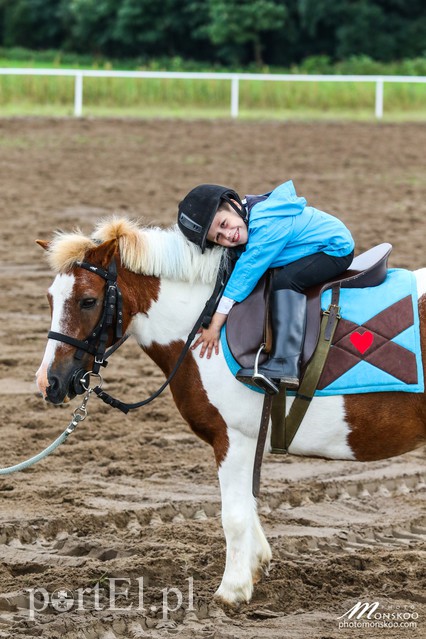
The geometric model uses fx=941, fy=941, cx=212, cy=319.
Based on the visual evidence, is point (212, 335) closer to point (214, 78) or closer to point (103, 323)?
point (103, 323)

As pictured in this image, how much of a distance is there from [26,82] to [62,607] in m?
19.7

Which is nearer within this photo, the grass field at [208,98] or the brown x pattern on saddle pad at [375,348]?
the brown x pattern on saddle pad at [375,348]

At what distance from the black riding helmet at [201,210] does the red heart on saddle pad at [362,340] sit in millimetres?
728

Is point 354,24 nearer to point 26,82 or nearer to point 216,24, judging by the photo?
point 216,24

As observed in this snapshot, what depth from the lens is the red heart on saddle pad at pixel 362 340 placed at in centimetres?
413

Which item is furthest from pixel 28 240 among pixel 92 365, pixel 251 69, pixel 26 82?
pixel 251 69

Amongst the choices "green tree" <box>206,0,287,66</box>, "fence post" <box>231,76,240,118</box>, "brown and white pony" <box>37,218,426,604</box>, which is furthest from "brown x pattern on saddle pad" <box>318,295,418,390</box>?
"green tree" <box>206,0,287,66</box>

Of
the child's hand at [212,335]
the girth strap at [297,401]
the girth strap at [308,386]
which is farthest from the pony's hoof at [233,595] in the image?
the child's hand at [212,335]

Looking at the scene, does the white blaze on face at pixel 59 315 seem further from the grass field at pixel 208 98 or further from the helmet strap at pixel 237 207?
the grass field at pixel 208 98

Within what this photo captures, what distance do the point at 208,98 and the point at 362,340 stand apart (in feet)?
65.7

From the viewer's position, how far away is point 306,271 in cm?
423

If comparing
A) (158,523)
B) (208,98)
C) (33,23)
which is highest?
(33,23)

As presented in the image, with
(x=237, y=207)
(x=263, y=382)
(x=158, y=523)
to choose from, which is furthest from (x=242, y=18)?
(x=263, y=382)

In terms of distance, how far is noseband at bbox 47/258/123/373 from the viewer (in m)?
4.13
